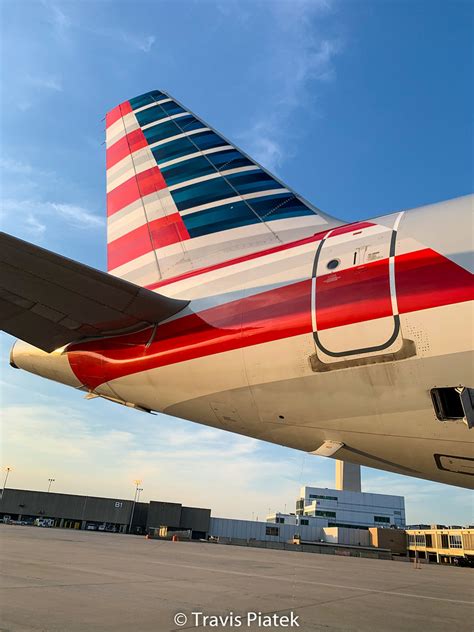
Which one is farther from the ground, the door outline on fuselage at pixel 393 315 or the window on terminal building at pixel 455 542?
the door outline on fuselage at pixel 393 315

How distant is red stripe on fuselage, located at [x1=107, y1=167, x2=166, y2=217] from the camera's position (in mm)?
7344

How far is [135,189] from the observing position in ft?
24.8

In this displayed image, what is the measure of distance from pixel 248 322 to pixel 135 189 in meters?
4.26

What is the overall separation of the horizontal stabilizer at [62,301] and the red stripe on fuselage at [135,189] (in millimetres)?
3034

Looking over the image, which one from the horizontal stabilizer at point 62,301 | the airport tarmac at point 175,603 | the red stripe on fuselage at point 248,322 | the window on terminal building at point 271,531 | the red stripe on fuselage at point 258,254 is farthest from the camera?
the window on terminal building at point 271,531

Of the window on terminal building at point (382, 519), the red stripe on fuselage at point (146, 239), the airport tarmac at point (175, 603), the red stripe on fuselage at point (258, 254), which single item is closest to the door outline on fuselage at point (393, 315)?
the red stripe on fuselage at point (258, 254)

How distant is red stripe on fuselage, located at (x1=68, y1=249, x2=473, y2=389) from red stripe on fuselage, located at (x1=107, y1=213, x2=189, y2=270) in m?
1.99

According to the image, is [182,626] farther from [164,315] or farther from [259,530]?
[259,530]

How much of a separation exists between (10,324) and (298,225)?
369cm

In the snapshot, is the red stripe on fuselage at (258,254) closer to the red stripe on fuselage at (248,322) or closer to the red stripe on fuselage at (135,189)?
the red stripe on fuselage at (248,322)

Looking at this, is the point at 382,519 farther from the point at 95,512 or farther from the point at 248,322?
the point at 248,322

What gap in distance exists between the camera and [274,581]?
7.52 metres

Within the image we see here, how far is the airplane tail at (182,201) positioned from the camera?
239 inches

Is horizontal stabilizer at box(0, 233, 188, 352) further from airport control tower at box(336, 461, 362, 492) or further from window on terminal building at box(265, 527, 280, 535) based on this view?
window on terminal building at box(265, 527, 280, 535)
